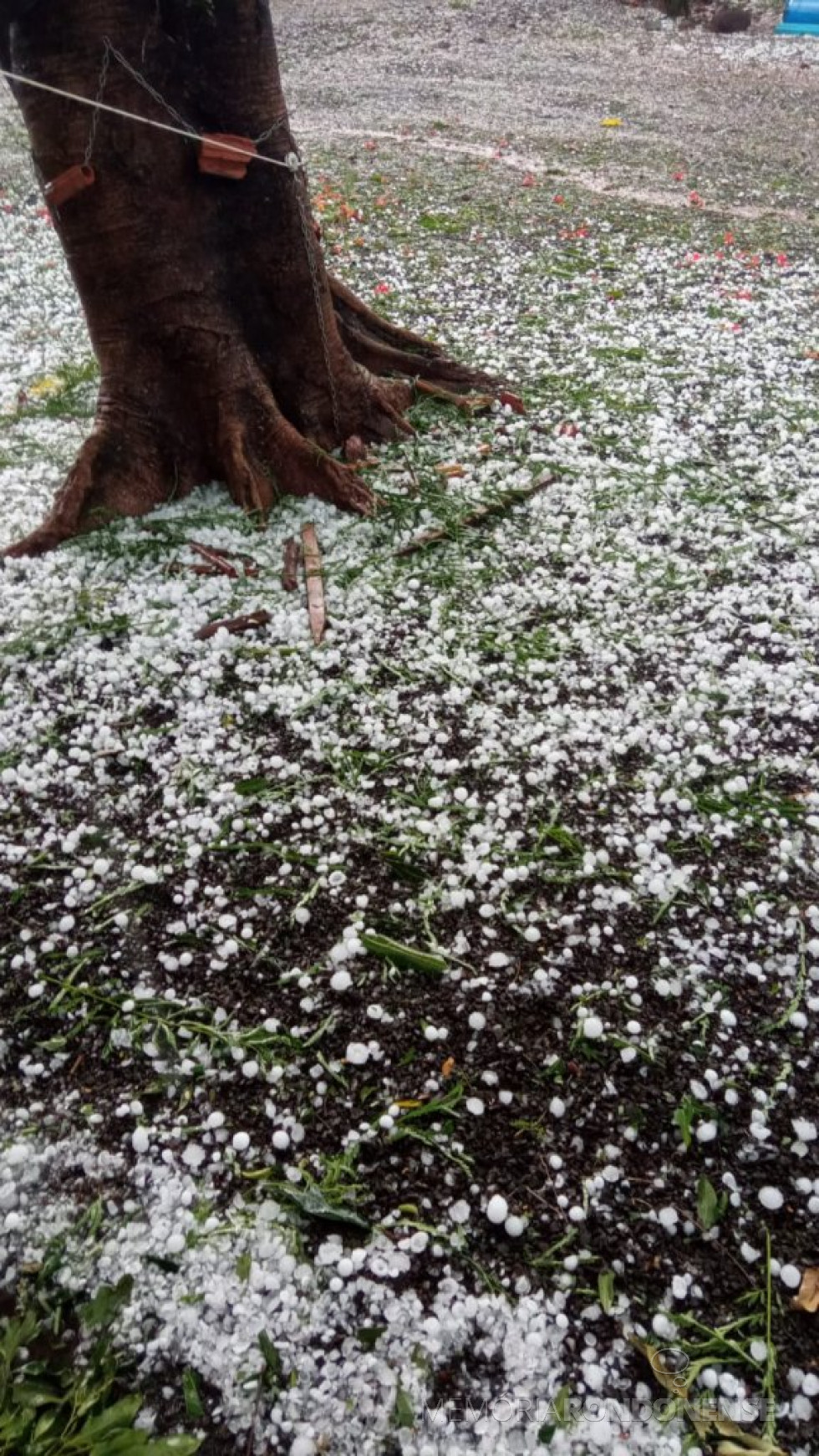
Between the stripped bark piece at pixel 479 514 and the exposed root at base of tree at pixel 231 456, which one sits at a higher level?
the exposed root at base of tree at pixel 231 456

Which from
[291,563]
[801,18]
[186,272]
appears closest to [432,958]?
[291,563]

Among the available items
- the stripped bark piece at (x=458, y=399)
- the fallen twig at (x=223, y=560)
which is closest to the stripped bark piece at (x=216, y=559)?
the fallen twig at (x=223, y=560)

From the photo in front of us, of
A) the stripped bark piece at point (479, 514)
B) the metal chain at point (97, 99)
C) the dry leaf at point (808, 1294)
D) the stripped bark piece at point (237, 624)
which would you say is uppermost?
the metal chain at point (97, 99)

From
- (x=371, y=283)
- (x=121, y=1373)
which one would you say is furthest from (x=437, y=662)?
(x=371, y=283)

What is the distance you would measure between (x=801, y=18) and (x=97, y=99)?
13.3 meters

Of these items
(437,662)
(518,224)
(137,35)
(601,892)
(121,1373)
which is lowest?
(121,1373)

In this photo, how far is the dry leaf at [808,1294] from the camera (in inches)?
61.8

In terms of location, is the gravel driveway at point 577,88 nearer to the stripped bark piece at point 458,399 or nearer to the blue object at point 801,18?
the blue object at point 801,18

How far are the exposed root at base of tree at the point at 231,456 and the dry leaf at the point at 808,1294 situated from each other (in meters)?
2.79

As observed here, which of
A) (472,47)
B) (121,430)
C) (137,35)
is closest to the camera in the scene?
(137,35)

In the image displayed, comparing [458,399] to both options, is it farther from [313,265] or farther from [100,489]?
[100,489]

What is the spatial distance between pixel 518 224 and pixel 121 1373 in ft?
23.0

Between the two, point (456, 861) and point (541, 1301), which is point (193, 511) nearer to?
point (456, 861)

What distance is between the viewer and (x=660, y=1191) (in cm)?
172
